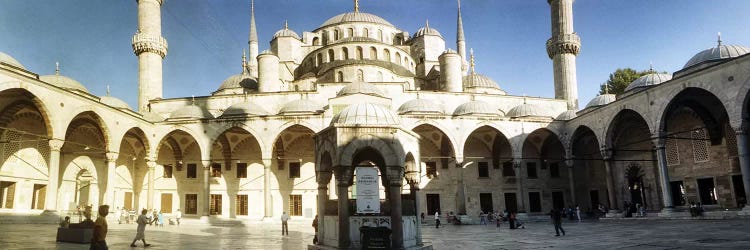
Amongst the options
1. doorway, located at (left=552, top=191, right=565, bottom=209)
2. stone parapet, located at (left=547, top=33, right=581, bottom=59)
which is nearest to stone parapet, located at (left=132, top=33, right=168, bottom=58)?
stone parapet, located at (left=547, top=33, right=581, bottom=59)

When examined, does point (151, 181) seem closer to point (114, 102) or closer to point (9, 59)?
point (114, 102)

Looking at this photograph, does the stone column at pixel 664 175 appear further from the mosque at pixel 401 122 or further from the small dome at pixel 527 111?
the small dome at pixel 527 111

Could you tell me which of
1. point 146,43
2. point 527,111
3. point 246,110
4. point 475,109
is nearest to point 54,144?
point 246,110

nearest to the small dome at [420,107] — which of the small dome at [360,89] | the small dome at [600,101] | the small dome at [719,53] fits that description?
the small dome at [360,89]

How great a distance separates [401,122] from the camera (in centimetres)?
1916

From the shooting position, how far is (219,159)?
26.6 metres

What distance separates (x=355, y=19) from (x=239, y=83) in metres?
9.38

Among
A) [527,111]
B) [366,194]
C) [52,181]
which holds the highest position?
[527,111]

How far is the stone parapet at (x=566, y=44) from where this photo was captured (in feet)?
97.2

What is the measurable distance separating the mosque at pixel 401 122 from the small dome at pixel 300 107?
0.35ft

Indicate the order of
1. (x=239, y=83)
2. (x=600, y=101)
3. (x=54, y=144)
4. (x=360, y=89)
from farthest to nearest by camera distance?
1. (x=239, y=83)
2. (x=600, y=101)
3. (x=360, y=89)
4. (x=54, y=144)

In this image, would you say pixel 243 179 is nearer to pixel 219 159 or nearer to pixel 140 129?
pixel 219 159

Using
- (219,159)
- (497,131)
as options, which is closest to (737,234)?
(497,131)

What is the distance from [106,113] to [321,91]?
1038 centimetres
